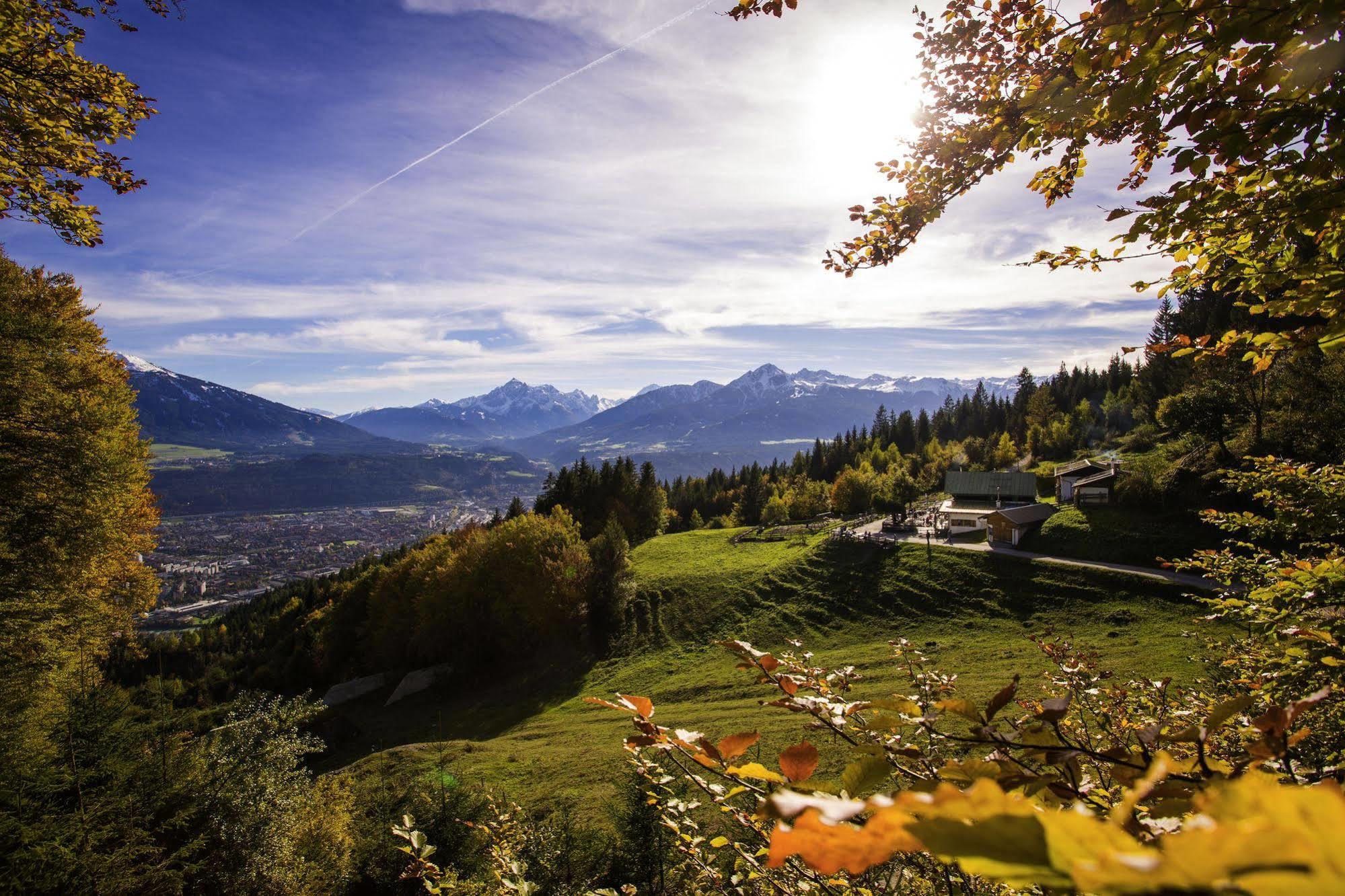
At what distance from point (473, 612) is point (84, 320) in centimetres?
3093

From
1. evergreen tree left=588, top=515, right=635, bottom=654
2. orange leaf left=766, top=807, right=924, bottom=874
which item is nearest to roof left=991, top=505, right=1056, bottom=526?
evergreen tree left=588, top=515, right=635, bottom=654

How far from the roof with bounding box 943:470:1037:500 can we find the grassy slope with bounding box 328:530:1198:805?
15254mm

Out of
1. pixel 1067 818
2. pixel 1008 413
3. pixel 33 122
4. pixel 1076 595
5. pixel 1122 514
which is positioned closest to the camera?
pixel 1067 818

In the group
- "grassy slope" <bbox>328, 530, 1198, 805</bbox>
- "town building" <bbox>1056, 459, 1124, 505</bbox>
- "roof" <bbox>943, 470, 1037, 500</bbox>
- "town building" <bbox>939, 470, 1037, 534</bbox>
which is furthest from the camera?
"roof" <bbox>943, 470, 1037, 500</bbox>

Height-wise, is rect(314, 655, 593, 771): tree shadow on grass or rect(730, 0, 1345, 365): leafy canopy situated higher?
rect(730, 0, 1345, 365): leafy canopy

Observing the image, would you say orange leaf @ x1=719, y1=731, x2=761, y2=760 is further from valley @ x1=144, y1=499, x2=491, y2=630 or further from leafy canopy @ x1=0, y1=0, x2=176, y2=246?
valley @ x1=144, y1=499, x2=491, y2=630

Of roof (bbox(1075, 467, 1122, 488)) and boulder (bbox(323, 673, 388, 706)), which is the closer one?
boulder (bbox(323, 673, 388, 706))

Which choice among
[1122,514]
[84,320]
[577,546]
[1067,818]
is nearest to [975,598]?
[1122,514]

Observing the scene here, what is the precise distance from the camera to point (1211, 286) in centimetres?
390

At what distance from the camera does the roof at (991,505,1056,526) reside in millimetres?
43750

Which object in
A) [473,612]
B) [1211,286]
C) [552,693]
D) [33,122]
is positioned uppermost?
[33,122]

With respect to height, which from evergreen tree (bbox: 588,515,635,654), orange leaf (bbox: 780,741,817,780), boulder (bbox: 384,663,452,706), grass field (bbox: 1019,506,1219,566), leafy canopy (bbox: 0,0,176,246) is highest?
leafy canopy (bbox: 0,0,176,246)

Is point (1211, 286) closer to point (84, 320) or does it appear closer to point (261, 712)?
point (261, 712)

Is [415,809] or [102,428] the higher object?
[102,428]
